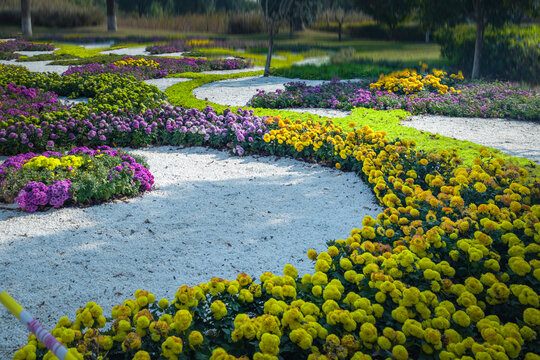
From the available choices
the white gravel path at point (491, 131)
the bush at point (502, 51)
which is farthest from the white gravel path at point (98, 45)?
the white gravel path at point (491, 131)

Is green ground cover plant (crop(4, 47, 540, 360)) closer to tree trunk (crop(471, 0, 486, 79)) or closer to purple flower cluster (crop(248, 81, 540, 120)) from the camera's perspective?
purple flower cluster (crop(248, 81, 540, 120))

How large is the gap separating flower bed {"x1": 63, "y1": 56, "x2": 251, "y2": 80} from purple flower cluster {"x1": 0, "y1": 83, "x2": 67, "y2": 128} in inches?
173

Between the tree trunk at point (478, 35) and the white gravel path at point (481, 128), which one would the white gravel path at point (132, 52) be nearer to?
the white gravel path at point (481, 128)

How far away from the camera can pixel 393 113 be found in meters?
9.05

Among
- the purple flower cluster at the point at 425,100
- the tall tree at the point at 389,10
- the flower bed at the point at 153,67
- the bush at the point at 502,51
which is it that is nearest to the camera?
the purple flower cluster at the point at 425,100

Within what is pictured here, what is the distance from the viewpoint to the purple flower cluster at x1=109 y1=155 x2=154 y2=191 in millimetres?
4984

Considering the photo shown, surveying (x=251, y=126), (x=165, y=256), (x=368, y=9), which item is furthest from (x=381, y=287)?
(x=368, y=9)

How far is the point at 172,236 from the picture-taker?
4.16m

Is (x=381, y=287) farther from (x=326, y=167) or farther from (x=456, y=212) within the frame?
(x=326, y=167)

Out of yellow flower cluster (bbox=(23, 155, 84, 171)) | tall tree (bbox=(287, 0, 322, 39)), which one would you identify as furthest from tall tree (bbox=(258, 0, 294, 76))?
yellow flower cluster (bbox=(23, 155, 84, 171))

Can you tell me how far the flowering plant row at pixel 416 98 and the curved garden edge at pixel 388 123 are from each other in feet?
3.08

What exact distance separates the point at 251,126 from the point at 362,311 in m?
5.22

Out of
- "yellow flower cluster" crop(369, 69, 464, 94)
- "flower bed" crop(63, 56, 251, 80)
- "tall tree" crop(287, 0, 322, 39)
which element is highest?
"tall tree" crop(287, 0, 322, 39)

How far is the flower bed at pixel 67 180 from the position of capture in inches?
178
